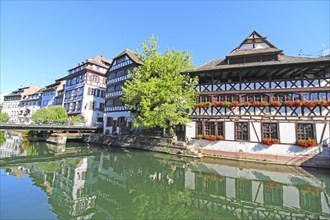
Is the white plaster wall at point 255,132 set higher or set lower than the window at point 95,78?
lower

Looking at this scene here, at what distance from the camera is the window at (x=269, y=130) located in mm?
17016

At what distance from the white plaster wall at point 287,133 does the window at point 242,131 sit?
2.80m

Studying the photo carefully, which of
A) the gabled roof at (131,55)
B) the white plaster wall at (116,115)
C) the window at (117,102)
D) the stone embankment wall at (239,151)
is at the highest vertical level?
the gabled roof at (131,55)

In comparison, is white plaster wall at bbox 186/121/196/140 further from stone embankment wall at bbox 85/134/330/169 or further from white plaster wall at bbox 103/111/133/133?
white plaster wall at bbox 103/111/133/133

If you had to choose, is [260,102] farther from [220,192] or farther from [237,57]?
[220,192]

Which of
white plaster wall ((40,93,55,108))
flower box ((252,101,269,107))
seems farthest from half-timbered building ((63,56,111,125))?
flower box ((252,101,269,107))

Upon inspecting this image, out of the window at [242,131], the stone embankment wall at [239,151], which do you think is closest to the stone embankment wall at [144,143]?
the stone embankment wall at [239,151]

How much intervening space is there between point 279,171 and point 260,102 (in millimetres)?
6414

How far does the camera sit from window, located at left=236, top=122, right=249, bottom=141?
18031mm

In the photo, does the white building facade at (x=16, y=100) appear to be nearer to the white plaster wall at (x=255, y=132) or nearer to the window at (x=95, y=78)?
the window at (x=95, y=78)

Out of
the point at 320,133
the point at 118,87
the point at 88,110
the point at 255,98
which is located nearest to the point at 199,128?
the point at 255,98

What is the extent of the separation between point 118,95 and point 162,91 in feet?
42.9

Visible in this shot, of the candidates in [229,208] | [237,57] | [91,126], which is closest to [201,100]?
[237,57]

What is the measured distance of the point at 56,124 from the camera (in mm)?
26281
